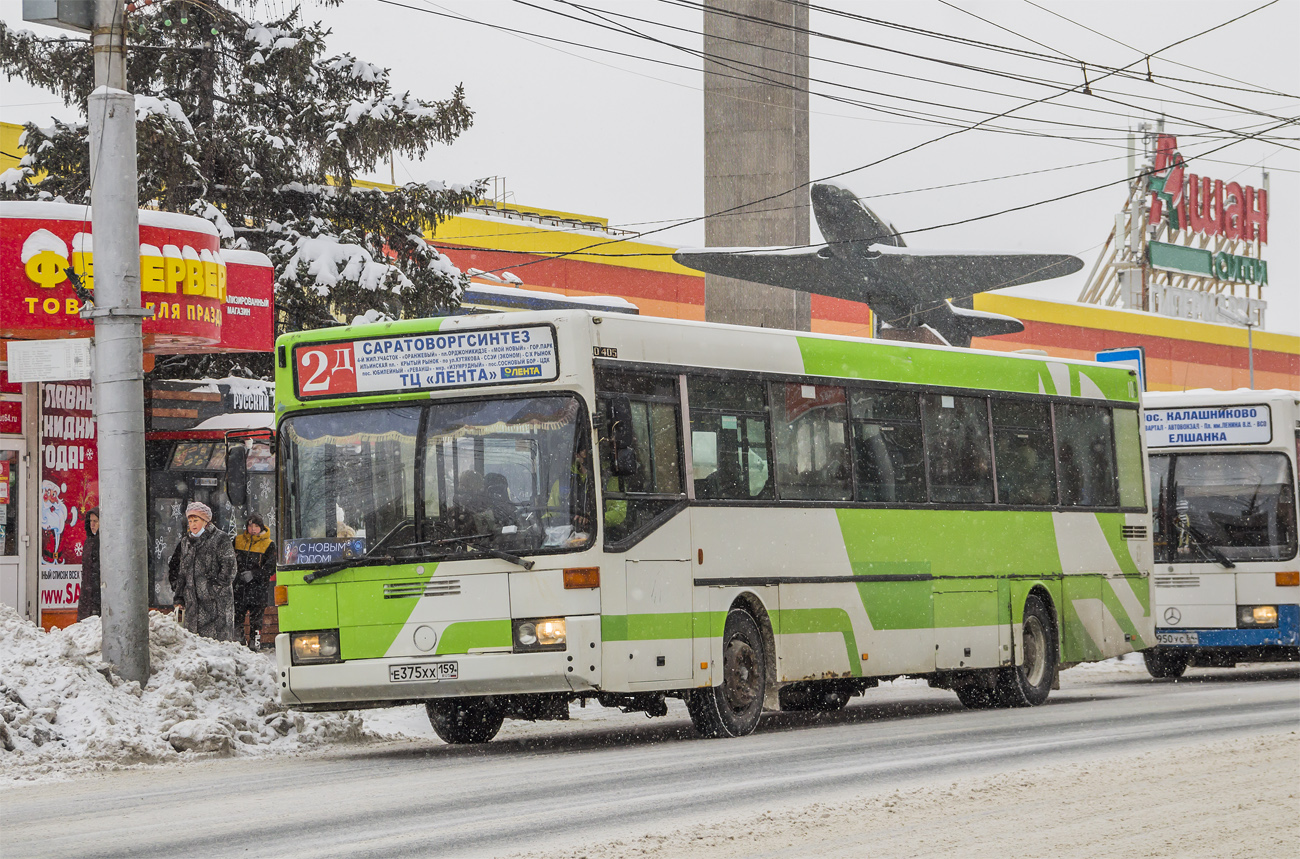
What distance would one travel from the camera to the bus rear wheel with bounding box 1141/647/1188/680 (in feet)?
69.8

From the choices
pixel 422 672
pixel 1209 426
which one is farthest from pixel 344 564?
pixel 1209 426

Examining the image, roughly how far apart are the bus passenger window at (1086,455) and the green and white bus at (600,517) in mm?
2257

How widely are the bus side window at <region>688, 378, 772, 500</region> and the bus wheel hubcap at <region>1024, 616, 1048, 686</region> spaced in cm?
436

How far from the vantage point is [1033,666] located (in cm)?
1727

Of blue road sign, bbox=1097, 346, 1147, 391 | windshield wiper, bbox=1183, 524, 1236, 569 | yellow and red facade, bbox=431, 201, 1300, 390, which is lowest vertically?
windshield wiper, bbox=1183, 524, 1236, 569

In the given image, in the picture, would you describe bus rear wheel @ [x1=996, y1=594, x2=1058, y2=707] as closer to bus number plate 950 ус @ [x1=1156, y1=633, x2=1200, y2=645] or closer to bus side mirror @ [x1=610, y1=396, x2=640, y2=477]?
bus number plate 950 ус @ [x1=1156, y1=633, x2=1200, y2=645]

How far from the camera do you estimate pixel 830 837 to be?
8148 mm

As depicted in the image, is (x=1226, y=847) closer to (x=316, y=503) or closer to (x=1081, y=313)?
(x=316, y=503)

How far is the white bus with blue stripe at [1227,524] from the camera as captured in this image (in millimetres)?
20156

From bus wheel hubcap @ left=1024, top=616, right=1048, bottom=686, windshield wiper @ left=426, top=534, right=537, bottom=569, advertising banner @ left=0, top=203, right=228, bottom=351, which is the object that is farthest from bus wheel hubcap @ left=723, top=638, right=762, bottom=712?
advertising banner @ left=0, top=203, right=228, bottom=351

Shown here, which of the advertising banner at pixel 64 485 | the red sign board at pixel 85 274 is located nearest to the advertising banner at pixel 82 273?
the red sign board at pixel 85 274

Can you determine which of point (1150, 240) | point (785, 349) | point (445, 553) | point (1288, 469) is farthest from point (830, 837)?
point (1150, 240)

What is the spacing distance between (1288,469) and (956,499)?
237 inches

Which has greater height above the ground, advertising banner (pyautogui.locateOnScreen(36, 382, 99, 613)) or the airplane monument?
the airplane monument
